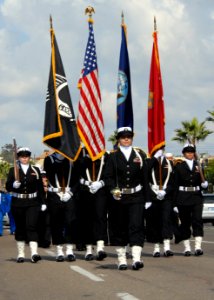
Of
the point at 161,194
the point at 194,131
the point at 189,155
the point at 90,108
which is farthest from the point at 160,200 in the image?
the point at 194,131

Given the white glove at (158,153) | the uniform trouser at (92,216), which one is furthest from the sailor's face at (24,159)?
the white glove at (158,153)

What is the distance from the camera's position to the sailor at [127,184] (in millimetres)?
12531

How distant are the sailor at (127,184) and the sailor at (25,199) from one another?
5.90 ft

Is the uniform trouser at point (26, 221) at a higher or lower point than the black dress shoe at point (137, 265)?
higher

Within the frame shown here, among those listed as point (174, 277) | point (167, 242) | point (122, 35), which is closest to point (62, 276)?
point (174, 277)

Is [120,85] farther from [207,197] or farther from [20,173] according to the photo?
[207,197]

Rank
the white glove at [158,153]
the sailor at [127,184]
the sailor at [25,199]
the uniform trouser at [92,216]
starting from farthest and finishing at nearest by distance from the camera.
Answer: the white glove at [158,153] → the uniform trouser at [92,216] → the sailor at [25,199] → the sailor at [127,184]

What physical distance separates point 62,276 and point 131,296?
241 centimetres

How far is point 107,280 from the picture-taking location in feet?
36.0

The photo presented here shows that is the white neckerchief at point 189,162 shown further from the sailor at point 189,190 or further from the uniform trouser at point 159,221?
the uniform trouser at point 159,221

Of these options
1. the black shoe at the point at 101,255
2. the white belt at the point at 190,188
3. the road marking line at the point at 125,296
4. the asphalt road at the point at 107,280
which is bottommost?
the road marking line at the point at 125,296

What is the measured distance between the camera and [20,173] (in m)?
14.0

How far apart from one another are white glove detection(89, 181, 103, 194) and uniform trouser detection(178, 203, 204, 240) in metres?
1.90

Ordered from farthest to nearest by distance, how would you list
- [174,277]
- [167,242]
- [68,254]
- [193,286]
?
[167,242] < [68,254] < [174,277] < [193,286]
